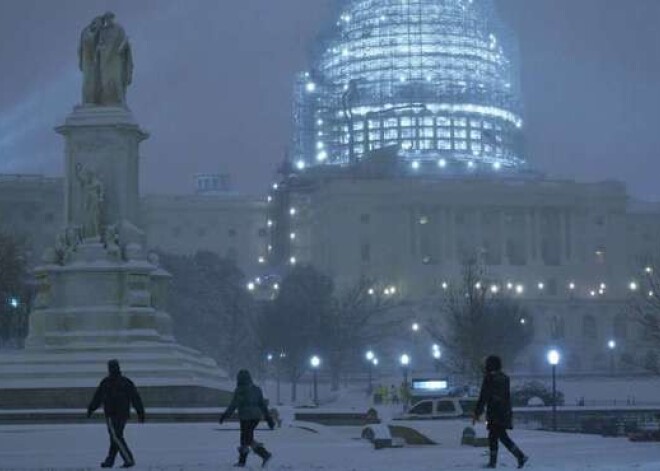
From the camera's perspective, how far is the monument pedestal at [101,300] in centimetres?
3631

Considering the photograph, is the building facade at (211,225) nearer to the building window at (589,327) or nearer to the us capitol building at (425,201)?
the us capitol building at (425,201)

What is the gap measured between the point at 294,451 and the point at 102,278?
14388 millimetres

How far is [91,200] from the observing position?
3962cm

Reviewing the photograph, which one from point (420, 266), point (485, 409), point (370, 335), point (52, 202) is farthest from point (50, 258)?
point (52, 202)

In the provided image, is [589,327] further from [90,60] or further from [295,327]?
[90,60]

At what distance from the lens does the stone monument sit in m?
36.7

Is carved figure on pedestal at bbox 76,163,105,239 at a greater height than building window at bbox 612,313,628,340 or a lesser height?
lesser

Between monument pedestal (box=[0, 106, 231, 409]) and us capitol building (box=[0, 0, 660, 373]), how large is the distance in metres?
75.5

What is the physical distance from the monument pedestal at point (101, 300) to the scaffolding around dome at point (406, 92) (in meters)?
135

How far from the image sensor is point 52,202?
6230 inches

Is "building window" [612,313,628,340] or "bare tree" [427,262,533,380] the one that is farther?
"building window" [612,313,628,340]

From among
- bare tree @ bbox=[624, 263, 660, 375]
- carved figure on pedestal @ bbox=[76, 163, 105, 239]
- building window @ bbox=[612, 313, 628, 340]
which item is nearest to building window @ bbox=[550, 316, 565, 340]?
building window @ bbox=[612, 313, 628, 340]

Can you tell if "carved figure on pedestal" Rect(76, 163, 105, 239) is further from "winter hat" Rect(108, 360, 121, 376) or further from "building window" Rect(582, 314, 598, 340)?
"building window" Rect(582, 314, 598, 340)

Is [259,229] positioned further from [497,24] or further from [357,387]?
[357,387]
